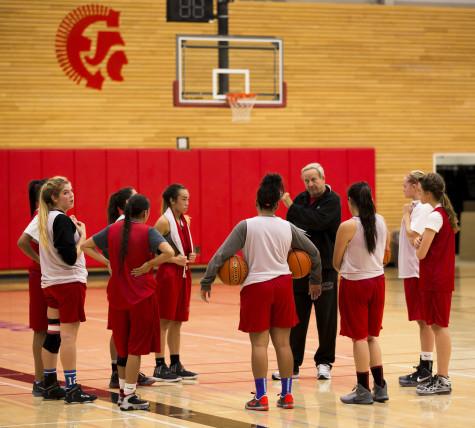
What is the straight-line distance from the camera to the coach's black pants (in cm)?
939

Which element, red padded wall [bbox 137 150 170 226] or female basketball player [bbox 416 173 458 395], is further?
red padded wall [bbox 137 150 170 226]

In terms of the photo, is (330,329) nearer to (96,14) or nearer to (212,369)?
(212,369)

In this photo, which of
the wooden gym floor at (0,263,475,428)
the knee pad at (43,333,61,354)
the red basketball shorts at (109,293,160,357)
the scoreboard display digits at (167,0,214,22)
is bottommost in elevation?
the wooden gym floor at (0,263,475,428)

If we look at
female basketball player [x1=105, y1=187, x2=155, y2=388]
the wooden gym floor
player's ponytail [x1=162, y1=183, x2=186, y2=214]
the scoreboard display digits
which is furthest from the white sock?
the scoreboard display digits

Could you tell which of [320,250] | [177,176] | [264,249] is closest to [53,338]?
[264,249]

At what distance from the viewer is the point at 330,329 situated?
31.4 ft

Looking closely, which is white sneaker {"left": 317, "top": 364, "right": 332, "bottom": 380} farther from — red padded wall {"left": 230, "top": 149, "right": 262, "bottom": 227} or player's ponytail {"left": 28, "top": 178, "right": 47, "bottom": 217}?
red padded wall {"left": 230, "top": 149, "right": 262, "bottom": 227}

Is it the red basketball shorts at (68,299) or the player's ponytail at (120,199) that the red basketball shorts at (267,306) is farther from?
the player's ponytail at (120,199)

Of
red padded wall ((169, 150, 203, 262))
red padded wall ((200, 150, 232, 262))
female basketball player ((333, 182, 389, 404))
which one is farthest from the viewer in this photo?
red padded wall ((200, 150, 232, 262))

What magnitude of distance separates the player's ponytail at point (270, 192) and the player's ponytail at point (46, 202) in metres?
1.60

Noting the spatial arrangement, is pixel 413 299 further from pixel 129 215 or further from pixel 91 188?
pixel 91 188

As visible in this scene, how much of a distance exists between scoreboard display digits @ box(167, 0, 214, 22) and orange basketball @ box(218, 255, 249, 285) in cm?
1139

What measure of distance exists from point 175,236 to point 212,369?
4.59 feet

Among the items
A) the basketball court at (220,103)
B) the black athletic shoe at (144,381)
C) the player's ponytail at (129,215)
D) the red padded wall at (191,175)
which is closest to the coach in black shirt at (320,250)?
the black athletic shoe at (144,381)
